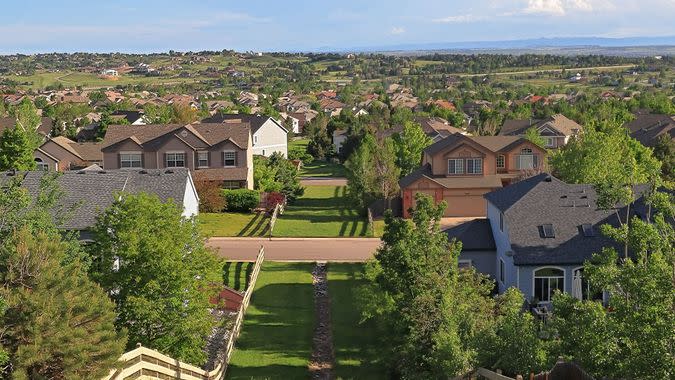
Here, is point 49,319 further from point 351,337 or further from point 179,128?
point 179,128

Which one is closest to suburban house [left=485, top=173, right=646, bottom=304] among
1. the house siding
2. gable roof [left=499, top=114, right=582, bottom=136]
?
the house siding

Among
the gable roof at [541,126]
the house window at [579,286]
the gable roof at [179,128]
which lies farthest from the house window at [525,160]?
the house window at [579,286]

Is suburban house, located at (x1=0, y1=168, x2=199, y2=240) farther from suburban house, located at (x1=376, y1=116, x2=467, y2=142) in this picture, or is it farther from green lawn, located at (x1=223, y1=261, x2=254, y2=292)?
suburban house, located at (x1=376, y1=116, x2=467, y2=142)

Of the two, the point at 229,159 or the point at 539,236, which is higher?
the point at 229,159

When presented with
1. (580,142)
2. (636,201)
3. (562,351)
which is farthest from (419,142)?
(562,351)

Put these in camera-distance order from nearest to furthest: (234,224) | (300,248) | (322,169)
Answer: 1. (300,248)
2. (234,224)
3. (322,169)

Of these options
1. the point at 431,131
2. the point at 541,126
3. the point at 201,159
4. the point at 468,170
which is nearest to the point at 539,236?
the point at 468,170

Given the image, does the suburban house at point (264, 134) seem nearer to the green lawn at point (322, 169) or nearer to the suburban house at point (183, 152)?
the green lawn at point (322, 169)
